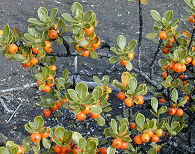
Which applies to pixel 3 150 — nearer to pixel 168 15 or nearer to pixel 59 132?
pixel 59 132

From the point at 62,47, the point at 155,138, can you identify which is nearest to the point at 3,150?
the point at 155,138

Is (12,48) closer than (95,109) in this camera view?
No

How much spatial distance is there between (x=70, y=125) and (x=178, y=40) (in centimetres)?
130

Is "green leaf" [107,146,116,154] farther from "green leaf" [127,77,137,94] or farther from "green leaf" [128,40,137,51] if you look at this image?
"green leaf" [128,40,137,51]

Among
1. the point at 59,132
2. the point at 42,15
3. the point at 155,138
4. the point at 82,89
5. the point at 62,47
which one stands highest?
the point at 42,15

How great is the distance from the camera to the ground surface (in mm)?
3432

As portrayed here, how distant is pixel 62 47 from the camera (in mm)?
4473

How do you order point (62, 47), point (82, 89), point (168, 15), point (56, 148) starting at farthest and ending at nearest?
1. point (62, 47)
2. point (168, 15)
3. point (56, 148)
4. point (82, 89)

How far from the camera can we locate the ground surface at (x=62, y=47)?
343cm

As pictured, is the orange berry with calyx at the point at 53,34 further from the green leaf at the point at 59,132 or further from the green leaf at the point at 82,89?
the green leaf at the point at 59,132

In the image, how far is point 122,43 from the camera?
2.11 meters

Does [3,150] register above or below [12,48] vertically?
below

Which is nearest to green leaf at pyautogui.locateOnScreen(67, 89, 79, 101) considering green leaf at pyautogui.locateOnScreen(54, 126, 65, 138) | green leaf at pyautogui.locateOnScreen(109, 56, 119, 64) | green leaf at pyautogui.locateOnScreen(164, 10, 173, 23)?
green leaf at pyautogui.locateOnScreen(54, 126, 65, 138)

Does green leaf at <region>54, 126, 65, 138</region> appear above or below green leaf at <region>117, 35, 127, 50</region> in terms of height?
below
